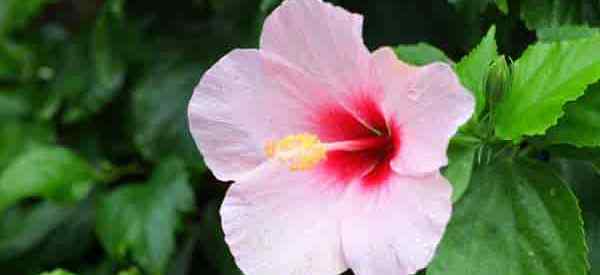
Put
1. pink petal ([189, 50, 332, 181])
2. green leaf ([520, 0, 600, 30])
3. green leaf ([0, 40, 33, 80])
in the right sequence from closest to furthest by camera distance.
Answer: pink petal ([189, 50, 332, 181])
green leaf ([520, 0, 600, 30])
green leaf ([0, 40, 33, 80])

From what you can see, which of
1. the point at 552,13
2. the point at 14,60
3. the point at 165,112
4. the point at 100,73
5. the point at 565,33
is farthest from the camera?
the point at 14,60

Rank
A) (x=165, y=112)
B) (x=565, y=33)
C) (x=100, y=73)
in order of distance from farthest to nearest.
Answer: (x=100, y=73) < (x=165, y=112) < (x=565, y=33)

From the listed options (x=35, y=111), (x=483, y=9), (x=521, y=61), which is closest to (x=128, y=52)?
(x=35, y=111)

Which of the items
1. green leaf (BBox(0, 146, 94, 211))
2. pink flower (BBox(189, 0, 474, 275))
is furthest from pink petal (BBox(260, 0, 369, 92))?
green leaf (BBox(0, 146, 94, 211))

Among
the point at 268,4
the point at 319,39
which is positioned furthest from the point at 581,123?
the point at 268,4

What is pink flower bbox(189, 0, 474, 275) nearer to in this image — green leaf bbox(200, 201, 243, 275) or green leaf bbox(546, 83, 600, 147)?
green leaf bbox(546, 83, 600, 147)

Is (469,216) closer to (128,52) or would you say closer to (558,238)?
(558,238)

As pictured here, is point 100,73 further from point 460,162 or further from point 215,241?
point 460,162
